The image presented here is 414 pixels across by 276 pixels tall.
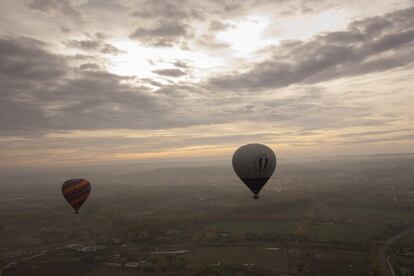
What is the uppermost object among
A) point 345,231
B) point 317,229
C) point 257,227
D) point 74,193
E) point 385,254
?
point 74,193

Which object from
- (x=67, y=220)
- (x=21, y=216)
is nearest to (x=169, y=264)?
(x=67, y=220)

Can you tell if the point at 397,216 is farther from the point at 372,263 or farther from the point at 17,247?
the point at 17,247

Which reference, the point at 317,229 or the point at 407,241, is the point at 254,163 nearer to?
the point at 407,241

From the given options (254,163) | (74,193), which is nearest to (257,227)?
(74,193)

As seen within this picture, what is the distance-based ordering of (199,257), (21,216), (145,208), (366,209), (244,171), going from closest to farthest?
(244,171), (199,257), (366,209), (21,216), (145,208)

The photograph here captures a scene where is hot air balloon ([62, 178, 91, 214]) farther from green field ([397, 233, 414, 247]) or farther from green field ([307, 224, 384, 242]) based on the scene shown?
green field ([397, 233, 414, 247])

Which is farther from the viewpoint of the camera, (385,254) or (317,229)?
(317,229)
